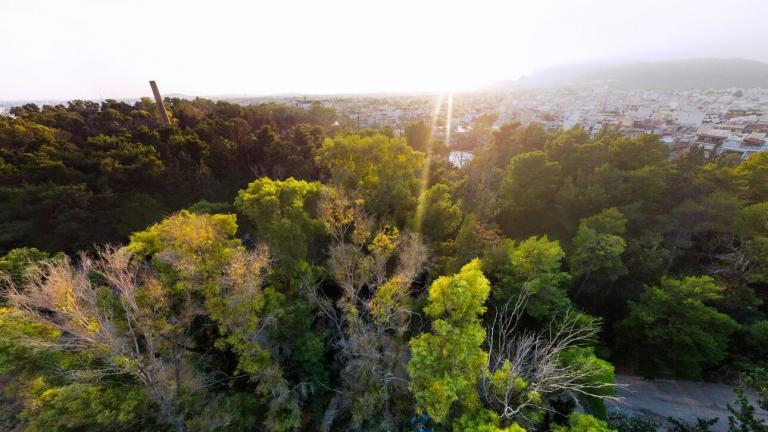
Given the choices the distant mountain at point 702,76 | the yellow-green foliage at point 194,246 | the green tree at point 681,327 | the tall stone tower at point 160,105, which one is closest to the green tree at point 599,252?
the green tree at point 681,327

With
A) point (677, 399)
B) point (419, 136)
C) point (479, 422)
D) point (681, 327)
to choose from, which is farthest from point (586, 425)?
point (419, 136)

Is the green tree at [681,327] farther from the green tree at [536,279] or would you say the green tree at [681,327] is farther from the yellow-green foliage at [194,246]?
the yellow-green foliage at [194,246]

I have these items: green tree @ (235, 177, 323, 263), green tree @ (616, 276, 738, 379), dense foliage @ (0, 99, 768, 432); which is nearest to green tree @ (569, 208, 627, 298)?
dense foliage @ (0, 99, 768, 432)

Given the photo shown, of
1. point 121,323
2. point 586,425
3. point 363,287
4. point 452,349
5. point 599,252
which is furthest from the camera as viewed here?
point 363,287

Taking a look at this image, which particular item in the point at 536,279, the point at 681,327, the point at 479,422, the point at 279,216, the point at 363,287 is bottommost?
the point at 681,327

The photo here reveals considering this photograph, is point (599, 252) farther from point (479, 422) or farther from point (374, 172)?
point (374, 172)

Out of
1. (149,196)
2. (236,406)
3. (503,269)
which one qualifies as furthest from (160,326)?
(149,196)
